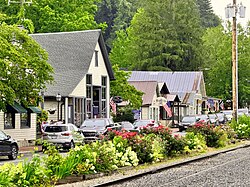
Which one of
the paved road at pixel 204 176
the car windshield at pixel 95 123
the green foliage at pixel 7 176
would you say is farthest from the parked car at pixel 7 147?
the green foliage at pixel 7 176

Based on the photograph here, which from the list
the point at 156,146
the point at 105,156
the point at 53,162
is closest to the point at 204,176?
the point at 105,156

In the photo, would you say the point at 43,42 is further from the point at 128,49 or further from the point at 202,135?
the point at 128,49

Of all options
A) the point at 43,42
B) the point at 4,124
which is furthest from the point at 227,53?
the point at 4,124

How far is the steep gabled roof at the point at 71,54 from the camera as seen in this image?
49.3 metres

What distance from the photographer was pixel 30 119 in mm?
40094

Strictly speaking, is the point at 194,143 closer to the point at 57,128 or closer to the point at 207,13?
the point at 57,128

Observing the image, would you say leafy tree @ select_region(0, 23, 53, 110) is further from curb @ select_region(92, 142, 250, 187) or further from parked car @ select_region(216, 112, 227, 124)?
parked car @ select_region(216, 112, 227, 124)

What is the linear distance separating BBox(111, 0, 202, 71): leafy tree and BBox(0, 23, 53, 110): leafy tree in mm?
58242

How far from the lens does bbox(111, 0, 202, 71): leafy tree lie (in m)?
90.6

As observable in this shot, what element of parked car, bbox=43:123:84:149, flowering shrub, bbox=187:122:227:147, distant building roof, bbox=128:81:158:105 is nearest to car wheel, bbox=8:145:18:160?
parked car, bbox=43:123:84:149

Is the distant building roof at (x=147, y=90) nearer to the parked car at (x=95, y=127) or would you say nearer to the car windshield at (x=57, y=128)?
the parked car at (x=95, y=127)

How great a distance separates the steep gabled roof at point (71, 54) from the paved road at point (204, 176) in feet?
85.8

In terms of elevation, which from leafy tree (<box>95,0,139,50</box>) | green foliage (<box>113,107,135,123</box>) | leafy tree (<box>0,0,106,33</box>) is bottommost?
green foliage (<box>113,107,135,123</box>)

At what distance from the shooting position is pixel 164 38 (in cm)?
9219
